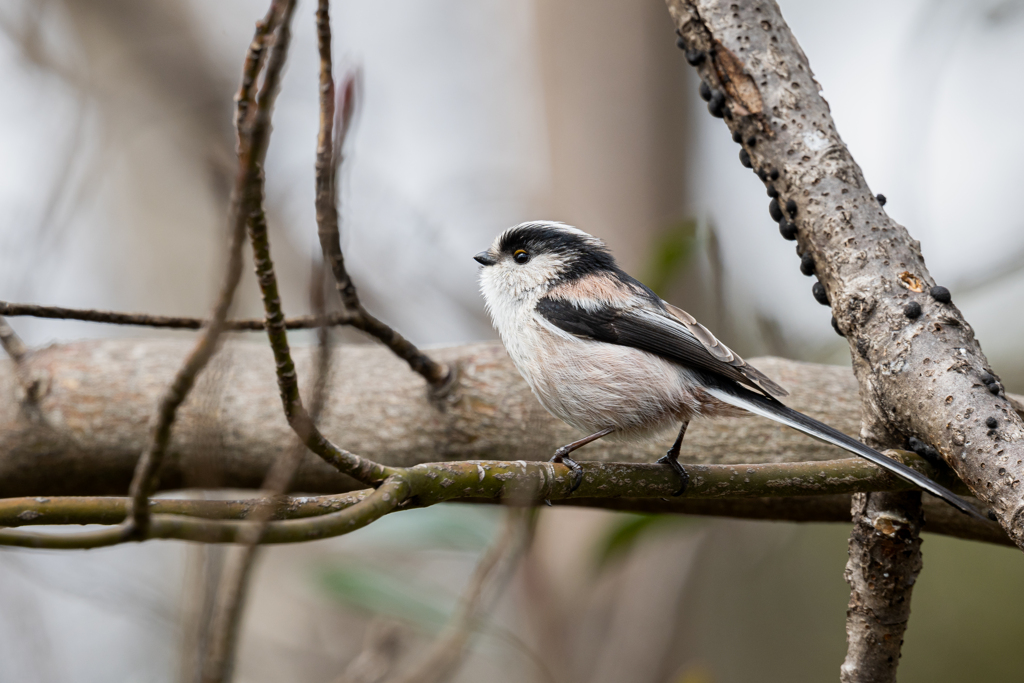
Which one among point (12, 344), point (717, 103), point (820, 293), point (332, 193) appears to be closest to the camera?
point (332, 193)

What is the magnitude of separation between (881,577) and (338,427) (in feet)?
5.04

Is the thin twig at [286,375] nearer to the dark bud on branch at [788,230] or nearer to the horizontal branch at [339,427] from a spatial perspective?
the horizontal branch at [339,427]

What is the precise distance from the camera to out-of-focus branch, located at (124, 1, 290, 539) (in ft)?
2.51

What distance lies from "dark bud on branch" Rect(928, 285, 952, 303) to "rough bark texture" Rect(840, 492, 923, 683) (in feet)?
1.42

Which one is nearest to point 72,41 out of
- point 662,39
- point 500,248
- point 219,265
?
point 662,39

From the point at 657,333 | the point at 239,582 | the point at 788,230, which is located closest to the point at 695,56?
the point at 788,230

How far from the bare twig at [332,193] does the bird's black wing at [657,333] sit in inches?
16.6

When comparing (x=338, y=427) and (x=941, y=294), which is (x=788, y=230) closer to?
(x=941, y=294)

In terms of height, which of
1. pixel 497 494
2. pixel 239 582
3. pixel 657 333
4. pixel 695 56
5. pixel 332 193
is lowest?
pixel 239 582

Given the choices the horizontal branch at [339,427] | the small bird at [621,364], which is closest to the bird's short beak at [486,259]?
the small bird at [621,364]

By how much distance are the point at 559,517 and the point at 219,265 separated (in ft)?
10.4

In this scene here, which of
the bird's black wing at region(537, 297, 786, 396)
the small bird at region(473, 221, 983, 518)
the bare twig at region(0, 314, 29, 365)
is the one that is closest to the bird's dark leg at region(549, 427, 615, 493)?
the small bird at region(473, 221, 983, 518)

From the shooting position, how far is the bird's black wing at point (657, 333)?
174 centimetres

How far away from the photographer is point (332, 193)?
1.00m
